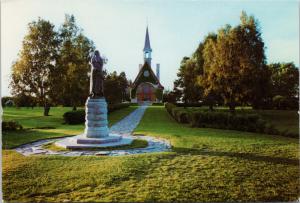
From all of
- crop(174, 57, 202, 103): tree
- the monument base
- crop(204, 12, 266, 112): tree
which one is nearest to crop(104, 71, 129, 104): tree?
crop(174, 57, 202, 103): tree

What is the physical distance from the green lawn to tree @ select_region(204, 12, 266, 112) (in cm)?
1261

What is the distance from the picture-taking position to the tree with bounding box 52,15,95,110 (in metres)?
24.6

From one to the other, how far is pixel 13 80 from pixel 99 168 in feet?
62.0

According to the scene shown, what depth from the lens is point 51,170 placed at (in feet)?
23.8

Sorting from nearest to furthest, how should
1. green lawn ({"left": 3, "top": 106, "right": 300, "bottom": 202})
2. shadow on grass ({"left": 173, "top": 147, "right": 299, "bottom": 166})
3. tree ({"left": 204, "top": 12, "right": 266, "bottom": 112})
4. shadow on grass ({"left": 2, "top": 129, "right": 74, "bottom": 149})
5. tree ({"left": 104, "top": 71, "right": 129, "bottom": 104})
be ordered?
green lawn ({"left": 3, "top": 106, "right": 300, "bottom": 202})
shadow on grass ({"left": 173, "top": 147, "right": 299, "bottom": 166})
shadow on grass ({"left": 2, "top": 129, "right": 74, "bottom": 149})
tree ({"left": 204, "top": 12, "right": 266, "bottom": 112})
tree ({"left": 104, "top": 71, "right": 129, "bottom": 104})

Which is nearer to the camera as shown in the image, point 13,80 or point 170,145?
point 170,145

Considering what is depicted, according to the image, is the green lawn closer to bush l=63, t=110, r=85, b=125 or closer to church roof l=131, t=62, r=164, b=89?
bush l=63, t=110, r=85, b=125

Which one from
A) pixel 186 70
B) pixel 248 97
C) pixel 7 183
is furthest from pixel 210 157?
pixel 186 70

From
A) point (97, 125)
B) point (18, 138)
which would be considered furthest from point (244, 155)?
point (18, 138)

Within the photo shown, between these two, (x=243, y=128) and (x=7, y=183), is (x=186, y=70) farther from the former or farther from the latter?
(x=7, y=183)

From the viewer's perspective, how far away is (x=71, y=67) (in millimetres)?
24516

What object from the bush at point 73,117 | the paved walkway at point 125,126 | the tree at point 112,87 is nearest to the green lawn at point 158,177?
the paved walkway at point 125,126

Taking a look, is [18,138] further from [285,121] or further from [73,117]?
[285,121]

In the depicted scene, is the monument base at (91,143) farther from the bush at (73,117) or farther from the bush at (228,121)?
the bush at (73,117)
